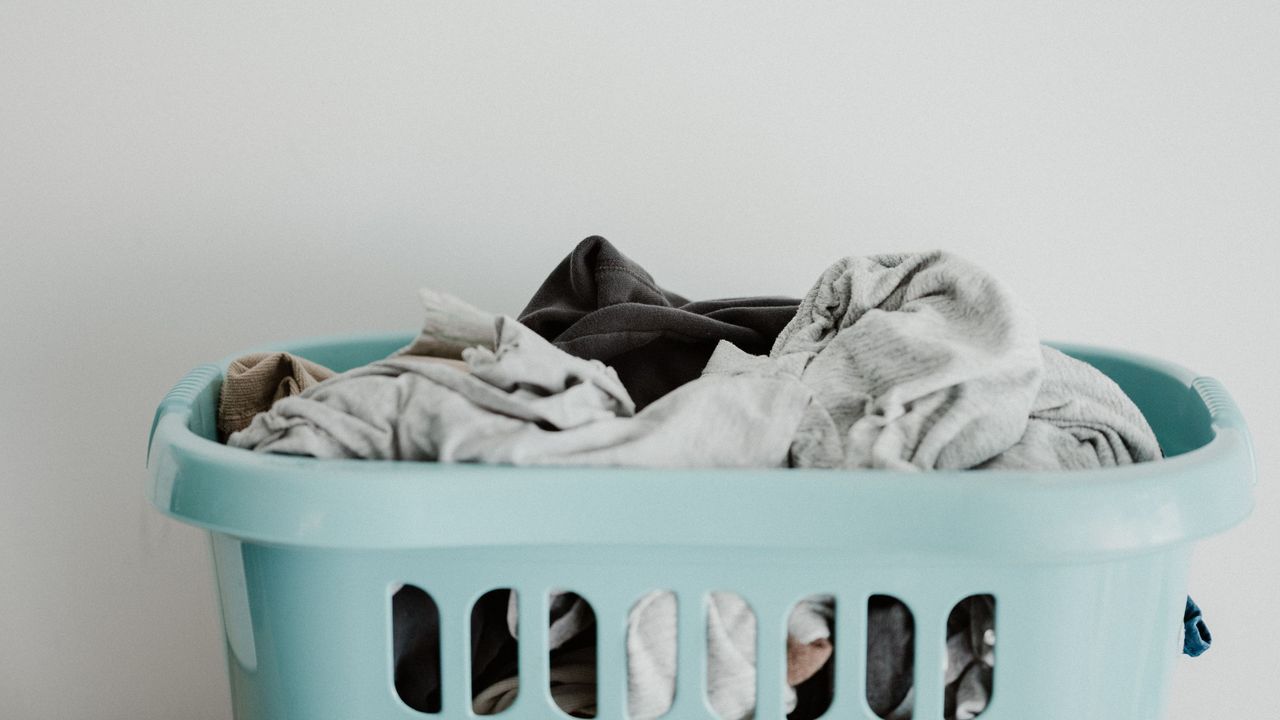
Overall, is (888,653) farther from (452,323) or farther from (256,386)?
(256,386)

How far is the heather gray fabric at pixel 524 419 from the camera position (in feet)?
1.86

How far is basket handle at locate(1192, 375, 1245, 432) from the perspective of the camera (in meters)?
0.64

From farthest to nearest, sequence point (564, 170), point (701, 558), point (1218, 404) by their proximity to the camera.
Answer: point (564, 170) < point (1218, 404) < point (701, 558)

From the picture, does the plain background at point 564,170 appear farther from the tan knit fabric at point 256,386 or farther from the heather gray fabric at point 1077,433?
the heather gray fabric at point 1077,433

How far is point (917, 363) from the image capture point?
628 millimetres

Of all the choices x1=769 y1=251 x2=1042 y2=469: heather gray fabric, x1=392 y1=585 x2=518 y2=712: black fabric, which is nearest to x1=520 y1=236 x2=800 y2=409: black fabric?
x1=769 y1=251 x2=1042 y2=469: heather gray fabric

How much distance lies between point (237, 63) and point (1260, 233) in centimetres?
93

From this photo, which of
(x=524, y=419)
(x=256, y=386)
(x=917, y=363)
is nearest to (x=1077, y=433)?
(x=917, y=363)

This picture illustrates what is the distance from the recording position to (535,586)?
572mm

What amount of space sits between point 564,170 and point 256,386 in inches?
14.8

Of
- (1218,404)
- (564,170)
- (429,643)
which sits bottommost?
(429,643)

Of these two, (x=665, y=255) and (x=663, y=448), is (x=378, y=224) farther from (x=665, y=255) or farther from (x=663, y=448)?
(x=663, y=448)

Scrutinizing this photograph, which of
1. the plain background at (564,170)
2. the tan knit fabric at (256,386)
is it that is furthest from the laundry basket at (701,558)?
the plain background at (564,170)

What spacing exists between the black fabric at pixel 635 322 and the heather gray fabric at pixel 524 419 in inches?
5.1
